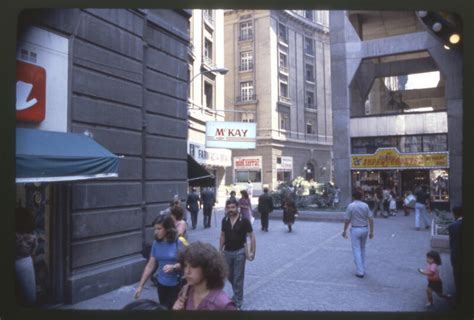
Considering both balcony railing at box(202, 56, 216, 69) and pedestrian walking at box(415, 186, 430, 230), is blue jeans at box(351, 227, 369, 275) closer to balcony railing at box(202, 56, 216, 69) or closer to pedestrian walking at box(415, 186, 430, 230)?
pedestrian walking at box(415, 186, 430, 230)

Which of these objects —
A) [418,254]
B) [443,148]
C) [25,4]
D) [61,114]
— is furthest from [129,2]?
[443,148]

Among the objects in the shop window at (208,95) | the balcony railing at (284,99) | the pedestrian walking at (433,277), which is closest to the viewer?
the pedestrian walking at (433,277)

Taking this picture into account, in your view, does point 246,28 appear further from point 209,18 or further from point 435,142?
point 435,142

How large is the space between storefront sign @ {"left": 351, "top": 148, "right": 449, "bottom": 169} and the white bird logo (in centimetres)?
852

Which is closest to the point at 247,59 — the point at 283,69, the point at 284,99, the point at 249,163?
the point at 283,69

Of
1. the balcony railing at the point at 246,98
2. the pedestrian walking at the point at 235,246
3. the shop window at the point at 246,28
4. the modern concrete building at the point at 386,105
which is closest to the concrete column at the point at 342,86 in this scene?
the modern concrete building at the point at 386,105

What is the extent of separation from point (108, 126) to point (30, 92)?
1.42 metres

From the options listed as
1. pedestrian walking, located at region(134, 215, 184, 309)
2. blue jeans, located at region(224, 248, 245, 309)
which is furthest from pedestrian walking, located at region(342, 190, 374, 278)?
pedestrian walking, located at region(134, 215, 184, 309)

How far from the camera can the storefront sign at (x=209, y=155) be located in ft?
29.1

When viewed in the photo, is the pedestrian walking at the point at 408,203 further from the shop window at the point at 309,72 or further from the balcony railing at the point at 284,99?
the shop window at the point at 309,72

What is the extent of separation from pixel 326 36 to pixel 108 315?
680 inches

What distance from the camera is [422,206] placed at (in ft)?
35.1

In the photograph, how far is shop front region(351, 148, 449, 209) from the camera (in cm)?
984

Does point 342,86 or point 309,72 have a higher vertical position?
point 309,72
